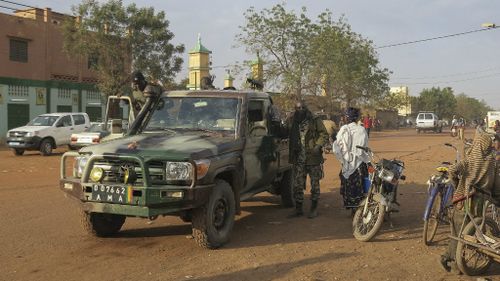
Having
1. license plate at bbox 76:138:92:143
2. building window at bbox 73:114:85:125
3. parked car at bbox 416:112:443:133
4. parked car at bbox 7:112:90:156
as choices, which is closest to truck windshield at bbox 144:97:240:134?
license plate at bbox 76:138:92:143

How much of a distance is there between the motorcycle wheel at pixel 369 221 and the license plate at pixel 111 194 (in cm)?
295

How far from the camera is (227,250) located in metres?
5.92

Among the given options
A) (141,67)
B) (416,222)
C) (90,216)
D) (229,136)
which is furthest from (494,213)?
(141,67)

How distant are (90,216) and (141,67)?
22.5 m

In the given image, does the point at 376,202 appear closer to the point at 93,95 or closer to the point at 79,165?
the point at 79,165

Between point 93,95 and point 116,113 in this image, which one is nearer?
point 116,113

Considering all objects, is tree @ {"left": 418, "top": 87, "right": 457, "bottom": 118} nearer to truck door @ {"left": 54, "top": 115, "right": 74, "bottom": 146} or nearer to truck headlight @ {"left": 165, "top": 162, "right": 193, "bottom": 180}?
truck door @ {"left": 54, "top": 115, "right": 74, "bottom": 146}

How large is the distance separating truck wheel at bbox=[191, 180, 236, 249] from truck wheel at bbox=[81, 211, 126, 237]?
1.38m

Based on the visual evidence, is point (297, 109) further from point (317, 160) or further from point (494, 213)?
point (494, 213)

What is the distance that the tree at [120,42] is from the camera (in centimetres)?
2697

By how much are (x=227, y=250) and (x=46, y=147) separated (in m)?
16.6

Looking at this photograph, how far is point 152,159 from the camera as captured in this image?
5.43 metres

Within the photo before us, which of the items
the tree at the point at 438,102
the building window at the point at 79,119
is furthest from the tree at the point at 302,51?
the tree at the point at 438,102

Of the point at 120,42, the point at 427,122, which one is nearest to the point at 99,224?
the point at 120,42
